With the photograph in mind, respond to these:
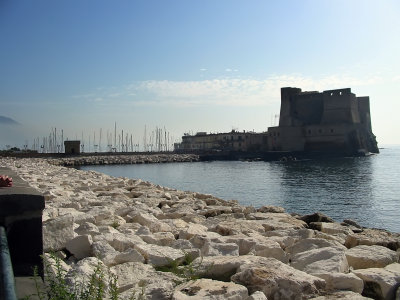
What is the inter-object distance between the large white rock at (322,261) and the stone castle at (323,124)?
5117 centimetres

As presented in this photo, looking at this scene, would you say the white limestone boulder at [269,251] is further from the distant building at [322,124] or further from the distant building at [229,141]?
the distant building at [229,141]

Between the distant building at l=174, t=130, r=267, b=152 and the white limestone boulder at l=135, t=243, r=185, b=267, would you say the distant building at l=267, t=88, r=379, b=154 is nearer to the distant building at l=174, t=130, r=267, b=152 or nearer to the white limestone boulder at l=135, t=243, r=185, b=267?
the distant building at l=174, t=130, r=267, b=152

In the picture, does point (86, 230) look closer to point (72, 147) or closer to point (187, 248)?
point (187, 248)

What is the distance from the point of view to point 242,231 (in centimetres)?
454

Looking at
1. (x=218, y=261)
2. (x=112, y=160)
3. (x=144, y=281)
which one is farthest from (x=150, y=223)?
(x=112, y=160)

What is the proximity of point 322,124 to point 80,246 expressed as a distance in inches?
2082

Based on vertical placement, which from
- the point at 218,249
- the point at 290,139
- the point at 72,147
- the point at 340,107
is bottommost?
the point at 218,249

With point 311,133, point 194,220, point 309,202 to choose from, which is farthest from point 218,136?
point 194,220

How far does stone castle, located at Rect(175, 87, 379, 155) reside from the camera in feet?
171

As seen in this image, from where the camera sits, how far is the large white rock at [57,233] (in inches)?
119

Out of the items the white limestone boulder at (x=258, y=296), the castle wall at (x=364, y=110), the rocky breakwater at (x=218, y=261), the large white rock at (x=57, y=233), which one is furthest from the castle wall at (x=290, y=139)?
the white limestone boulder at (x=258, y=296)

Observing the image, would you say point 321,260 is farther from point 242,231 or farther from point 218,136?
point 218,136

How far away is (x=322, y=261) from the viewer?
305 cm

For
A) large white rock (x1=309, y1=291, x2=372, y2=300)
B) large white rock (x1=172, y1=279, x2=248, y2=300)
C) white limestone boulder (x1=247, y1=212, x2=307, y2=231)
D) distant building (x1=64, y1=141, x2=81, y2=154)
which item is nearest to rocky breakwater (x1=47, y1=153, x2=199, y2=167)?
distant building (x1=64, y1=141, x2=81, y2=154)
